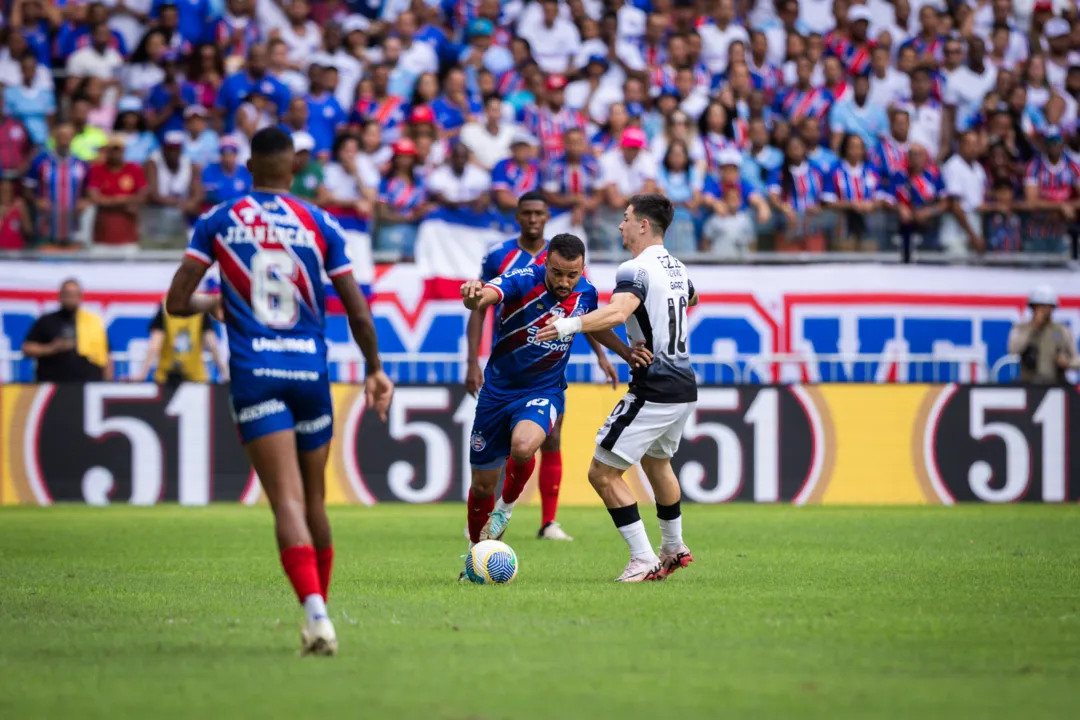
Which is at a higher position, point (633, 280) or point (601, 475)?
point (633, 280)

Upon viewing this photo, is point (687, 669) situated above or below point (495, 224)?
below

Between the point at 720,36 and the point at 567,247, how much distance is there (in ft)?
43.9

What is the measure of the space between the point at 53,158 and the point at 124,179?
104 centimetres

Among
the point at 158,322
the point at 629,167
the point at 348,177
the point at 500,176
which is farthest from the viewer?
the point at 629,167

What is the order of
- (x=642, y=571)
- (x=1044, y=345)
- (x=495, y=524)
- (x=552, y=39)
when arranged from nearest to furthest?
(x=642, y=571), (x=495, y=524), (x=1044, y=345), (x=552, y=39)

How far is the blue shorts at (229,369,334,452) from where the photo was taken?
7180 millimetres

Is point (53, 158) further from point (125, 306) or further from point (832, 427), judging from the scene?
point (832, 427)

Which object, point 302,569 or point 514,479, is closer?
point 302,569

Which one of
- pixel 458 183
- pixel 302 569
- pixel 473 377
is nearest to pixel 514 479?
pixel 473 377

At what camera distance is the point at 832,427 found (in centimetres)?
1914

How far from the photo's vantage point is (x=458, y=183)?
20.2 metres

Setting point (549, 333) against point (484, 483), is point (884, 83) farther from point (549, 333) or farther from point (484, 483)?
point (549, 333)

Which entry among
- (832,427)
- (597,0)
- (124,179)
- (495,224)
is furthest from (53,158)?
(832,427)

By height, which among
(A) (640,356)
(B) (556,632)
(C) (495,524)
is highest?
(A) (640,356)
